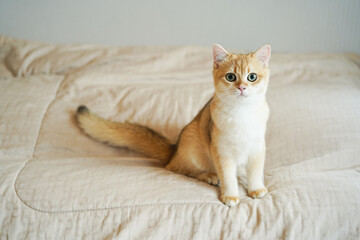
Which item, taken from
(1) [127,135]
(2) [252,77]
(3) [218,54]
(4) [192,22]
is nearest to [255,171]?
(2) [252,77]

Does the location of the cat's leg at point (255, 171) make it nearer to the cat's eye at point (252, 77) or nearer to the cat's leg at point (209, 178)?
the cat's leg at point (209, 178)

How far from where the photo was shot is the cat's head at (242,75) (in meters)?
1.37

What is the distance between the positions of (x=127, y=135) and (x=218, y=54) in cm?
71

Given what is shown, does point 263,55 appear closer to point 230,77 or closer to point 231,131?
point 230,77

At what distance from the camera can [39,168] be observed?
1604 mm

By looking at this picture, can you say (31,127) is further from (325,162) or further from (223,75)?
(325,162)

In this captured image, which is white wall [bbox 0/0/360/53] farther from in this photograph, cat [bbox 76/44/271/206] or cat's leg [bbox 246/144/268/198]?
cat's leg [bbox 246/144/268/198]

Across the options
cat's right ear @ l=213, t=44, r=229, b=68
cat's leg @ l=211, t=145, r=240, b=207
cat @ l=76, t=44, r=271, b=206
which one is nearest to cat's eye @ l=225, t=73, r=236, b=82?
cat @ l=76, t=44, r=271, b=206

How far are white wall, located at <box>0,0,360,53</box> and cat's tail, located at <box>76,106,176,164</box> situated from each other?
3.39ft

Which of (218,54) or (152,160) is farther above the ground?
A: (218,54)

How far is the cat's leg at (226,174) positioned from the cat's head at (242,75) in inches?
10.4

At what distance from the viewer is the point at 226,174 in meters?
1.49

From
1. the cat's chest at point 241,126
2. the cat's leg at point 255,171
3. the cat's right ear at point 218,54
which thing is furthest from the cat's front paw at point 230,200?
the cat's right ear at point 218,54

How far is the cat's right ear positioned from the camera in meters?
1.45
